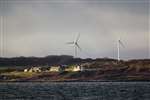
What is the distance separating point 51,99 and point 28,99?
520 centimetres

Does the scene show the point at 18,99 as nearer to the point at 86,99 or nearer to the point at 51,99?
the point at 51,99

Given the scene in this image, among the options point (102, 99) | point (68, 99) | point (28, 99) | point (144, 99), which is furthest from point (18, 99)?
point (144, 99)

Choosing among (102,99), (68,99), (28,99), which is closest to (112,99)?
(102,99)

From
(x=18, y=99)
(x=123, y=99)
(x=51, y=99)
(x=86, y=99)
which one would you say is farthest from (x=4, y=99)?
(x=123, y=99)

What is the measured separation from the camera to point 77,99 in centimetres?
10412

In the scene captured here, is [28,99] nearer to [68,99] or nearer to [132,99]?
[68,99]

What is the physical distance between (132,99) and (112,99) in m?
4.13

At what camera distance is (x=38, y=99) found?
10538 cm

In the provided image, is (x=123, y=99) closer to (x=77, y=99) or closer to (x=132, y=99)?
(x=132, y=99)

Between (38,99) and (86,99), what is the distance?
10114 mm

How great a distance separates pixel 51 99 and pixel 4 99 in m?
10.00

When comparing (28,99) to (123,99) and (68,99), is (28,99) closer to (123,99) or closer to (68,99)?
(68,99)

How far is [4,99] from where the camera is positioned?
348 feet

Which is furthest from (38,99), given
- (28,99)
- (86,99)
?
(86,99)
